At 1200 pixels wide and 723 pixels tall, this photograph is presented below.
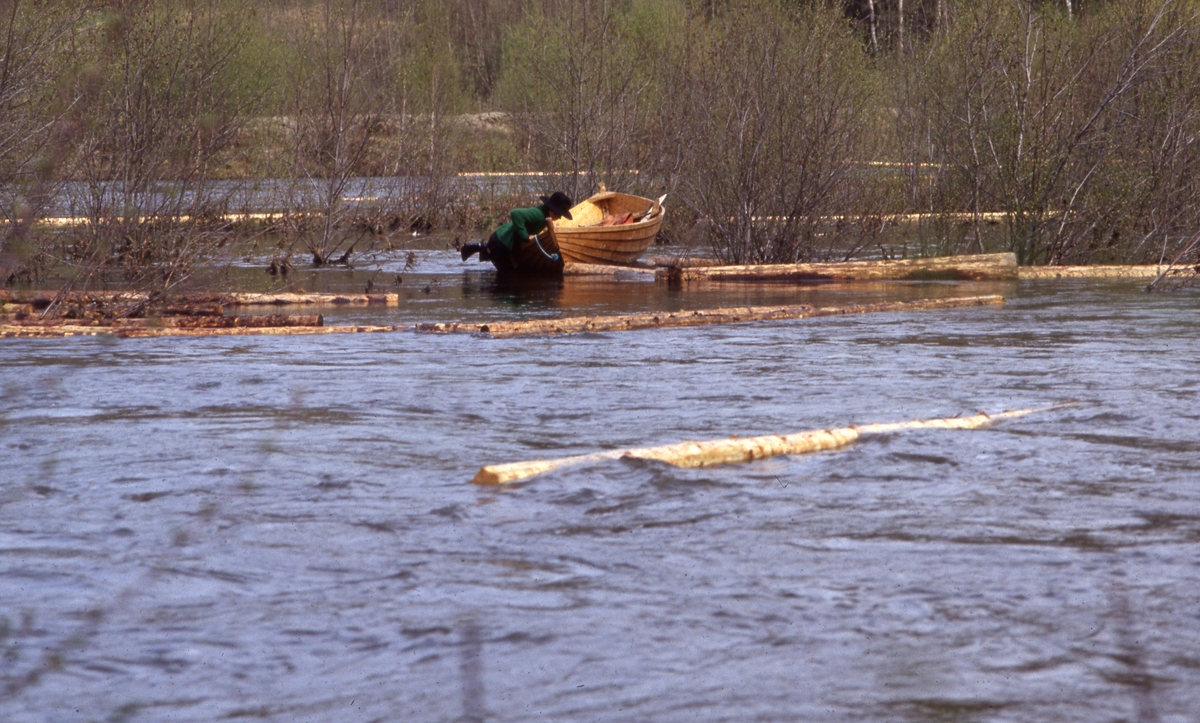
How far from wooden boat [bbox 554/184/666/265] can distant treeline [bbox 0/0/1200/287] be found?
993 millimetres

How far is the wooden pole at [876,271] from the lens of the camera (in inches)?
746

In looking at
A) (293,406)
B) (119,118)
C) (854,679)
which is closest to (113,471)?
(293,406)

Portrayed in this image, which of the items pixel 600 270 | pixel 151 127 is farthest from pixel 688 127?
pixel 151 127

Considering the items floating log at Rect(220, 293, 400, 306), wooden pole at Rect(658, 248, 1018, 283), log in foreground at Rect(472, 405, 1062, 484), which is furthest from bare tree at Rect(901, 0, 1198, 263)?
log in foreground at Rect(472, 405, 1062, 484)

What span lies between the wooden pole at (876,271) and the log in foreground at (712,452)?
39.3 feet

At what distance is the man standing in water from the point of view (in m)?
21.4

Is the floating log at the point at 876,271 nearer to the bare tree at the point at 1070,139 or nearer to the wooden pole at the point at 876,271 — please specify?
the wooden pole at the point at 876,271

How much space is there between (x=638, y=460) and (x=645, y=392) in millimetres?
2815

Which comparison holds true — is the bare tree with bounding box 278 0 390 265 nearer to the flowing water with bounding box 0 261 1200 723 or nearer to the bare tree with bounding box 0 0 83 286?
the bare tree with bounding box 0 0 83 286

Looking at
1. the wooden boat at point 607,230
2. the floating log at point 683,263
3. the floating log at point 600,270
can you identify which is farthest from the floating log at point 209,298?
the wooden boat at point 607,230

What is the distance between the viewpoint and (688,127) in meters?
22.3

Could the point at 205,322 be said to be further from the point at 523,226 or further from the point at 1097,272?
the point at 1097,272

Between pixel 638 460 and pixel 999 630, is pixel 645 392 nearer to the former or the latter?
pixel 638 460

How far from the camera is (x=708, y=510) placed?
232 inches
